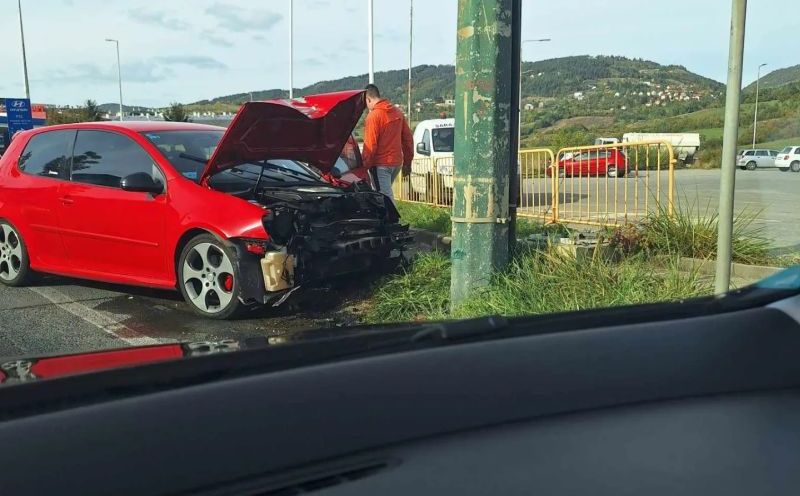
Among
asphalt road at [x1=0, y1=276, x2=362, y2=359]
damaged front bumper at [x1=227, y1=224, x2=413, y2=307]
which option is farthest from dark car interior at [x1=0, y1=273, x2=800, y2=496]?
damaged front bumper at [x1=227, y1=224, x2=413, y2=307]

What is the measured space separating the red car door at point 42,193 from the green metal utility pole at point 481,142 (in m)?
3.85

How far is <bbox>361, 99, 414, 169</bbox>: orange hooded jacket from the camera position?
8.66m

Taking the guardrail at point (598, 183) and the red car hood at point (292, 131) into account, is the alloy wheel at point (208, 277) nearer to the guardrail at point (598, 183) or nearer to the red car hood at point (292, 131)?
the red car hood at point (292, 131)

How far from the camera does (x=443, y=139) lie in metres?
15.7

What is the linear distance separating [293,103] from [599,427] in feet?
17.5

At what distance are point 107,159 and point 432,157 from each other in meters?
7.89

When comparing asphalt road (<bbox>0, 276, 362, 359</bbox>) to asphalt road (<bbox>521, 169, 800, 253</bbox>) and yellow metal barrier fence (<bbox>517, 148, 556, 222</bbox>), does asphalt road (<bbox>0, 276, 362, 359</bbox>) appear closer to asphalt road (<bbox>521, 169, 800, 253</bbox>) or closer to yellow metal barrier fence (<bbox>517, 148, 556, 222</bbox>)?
asphalt road (<bbox>521, 169, 800, 253</bbox>)

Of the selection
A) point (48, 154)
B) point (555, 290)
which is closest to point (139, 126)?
point (48, 154)

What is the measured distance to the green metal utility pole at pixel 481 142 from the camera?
5.29 m

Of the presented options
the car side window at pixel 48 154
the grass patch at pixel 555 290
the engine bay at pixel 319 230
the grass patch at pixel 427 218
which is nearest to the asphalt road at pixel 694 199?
the grass patch at pixel 427 218

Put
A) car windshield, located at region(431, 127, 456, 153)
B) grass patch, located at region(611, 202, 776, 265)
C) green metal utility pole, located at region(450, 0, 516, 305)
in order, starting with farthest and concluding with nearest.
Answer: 1. car windshield, located at region(431, 127, 456, 153)
2. grass patch, located at region(611, 202, 776, 265)
3. green metal utility pole, located at region(450, 0, 516, 305)

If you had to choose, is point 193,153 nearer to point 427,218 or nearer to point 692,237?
point 427,218

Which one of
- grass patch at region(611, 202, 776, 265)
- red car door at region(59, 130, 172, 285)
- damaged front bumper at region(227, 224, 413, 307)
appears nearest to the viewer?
damaged front bumper at region(227, 224, 413, 307)

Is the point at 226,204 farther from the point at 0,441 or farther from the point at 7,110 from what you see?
the point at 7,110
